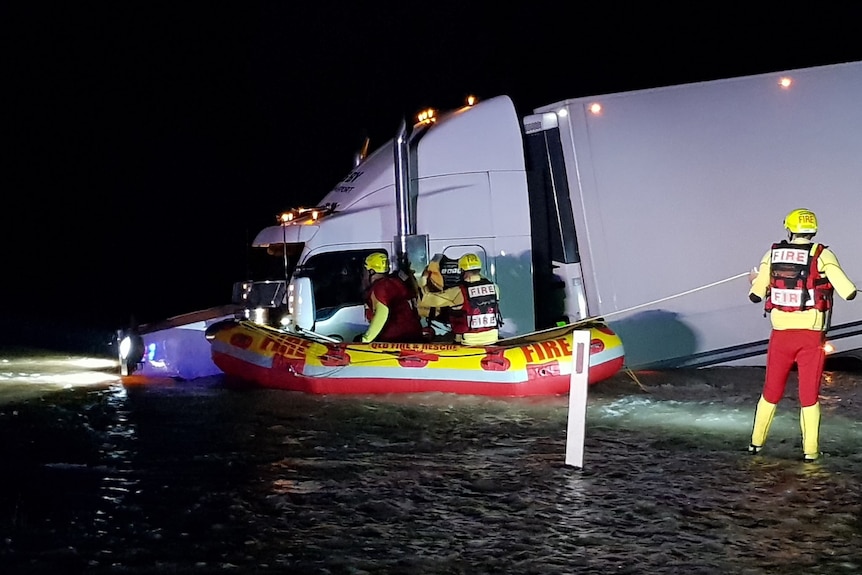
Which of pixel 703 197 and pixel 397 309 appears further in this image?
pixel 703 197

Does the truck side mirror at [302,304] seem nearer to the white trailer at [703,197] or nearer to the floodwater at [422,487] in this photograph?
the floodwater at [422,487]

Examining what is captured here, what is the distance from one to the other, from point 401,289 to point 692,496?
6.06m

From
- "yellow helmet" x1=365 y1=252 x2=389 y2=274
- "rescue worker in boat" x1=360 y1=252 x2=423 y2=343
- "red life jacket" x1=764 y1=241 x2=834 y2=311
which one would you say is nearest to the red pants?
"red life jacket" x1=764 y1=241 x2=834 y2=311

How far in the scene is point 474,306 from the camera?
1281 centimetres

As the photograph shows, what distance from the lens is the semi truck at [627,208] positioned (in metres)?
13.6

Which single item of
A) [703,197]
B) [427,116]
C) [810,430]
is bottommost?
[810,430]

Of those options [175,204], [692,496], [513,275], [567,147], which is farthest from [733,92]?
[175,204]

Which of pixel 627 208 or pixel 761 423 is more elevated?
pixel 627 208

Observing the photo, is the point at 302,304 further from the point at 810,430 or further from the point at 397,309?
the point at 810,430

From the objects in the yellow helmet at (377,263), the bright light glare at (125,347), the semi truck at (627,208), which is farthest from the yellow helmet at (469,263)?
the bright light glare at (125,347)

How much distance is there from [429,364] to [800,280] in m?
4.78

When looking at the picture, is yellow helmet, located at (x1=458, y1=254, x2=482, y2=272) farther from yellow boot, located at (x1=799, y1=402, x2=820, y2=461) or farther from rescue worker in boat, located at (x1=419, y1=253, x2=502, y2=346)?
yellow boot, located at (x1=799, y1=402, x2=820, y2=461)

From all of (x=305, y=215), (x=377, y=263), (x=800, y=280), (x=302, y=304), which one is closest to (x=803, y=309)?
(x=800, y=280)

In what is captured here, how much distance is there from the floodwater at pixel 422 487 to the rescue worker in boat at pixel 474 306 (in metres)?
0.92
